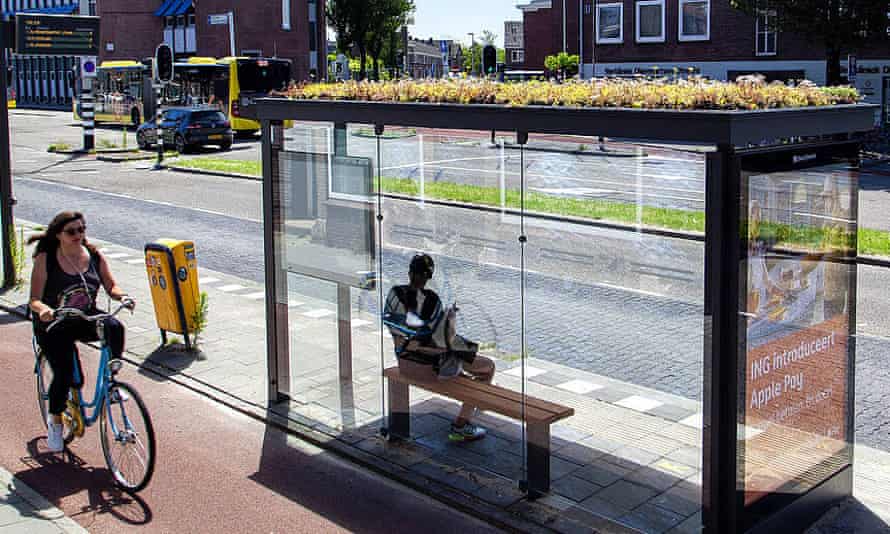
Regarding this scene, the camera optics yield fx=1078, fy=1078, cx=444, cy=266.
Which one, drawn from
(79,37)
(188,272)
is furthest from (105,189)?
(188,272)

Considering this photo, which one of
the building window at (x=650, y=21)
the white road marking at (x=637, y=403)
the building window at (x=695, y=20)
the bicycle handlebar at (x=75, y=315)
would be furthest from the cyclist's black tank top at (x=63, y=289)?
the building window at (x=650, y=21)

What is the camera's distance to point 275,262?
798cm

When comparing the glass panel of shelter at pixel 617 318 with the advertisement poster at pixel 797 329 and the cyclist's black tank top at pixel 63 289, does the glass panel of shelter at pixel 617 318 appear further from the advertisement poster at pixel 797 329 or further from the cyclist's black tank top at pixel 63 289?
the cyclist's black tank top at pixel 63 289

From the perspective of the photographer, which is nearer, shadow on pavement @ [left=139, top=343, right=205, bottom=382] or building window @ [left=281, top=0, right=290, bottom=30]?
shadow on pavement @ [left=139, top=343, right=205, bottom=382]

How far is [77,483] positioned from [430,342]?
2371mm

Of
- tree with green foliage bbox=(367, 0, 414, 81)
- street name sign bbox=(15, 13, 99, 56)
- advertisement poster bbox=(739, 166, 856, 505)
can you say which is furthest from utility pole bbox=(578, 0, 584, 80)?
advertisement poster bbox=(739, 166, 856, 505)

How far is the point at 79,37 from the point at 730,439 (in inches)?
1103

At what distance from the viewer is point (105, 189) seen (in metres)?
24.9

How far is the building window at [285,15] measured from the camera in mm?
64938

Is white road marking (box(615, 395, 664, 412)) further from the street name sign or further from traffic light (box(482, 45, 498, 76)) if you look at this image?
traffic light (box(482, 45, 498, 76))

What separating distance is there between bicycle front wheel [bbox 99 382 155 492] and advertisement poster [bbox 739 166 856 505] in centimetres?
335

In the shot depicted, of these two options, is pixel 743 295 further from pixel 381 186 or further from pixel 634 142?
pixel 381 186

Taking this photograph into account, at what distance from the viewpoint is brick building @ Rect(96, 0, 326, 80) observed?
64.7 meters

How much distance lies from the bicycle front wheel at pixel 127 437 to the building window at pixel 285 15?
61.0 meters
